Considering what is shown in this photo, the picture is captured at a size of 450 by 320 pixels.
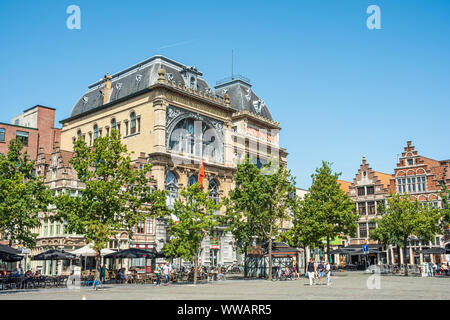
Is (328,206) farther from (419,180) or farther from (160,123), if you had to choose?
(419,180)

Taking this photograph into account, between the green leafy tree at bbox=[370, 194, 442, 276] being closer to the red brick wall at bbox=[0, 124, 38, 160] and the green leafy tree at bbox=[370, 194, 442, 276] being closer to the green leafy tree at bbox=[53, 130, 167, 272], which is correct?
the green leafy tree at bbox=[53, 130, 167, 272]

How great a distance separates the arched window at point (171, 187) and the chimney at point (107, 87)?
49.5 feet

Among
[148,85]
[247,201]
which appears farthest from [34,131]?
[247,201]

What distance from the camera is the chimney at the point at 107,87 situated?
209ft

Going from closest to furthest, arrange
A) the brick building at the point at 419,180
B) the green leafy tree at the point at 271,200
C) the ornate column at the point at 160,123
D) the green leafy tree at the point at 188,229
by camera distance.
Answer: the green leafy tree at the point at 188,229
the green leafy tree at the point at 271,200
the ornate column at the point at 160,123
the brick building at the point at 419,180

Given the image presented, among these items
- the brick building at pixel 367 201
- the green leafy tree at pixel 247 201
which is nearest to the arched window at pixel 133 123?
the green leafy tree at pixel 247 201

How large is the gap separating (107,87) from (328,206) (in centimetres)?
3387

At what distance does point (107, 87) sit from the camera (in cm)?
6406

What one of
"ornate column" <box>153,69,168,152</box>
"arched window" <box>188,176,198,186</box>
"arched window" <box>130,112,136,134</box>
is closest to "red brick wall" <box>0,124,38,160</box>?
"arched window" <box>130,112,136,134</box>

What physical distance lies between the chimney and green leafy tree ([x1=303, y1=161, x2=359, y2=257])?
96.7ft

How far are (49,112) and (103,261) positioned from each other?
2891 cm

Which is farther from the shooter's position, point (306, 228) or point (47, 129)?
point (47, 129)

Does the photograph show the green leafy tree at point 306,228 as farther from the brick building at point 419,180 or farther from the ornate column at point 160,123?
the brick building at point 419,180
